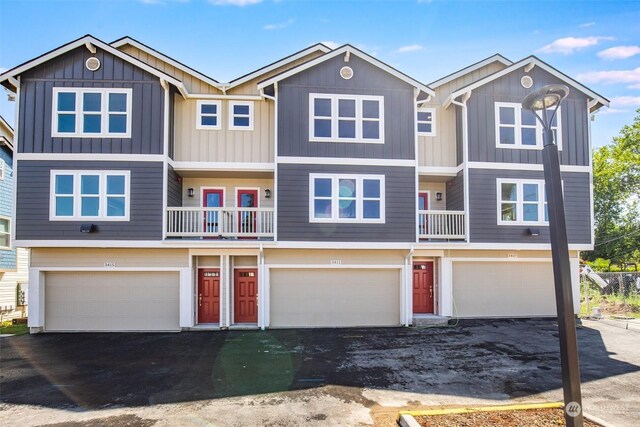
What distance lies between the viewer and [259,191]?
14227 mm

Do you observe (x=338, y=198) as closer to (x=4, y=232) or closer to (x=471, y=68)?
(x=471, y=68)

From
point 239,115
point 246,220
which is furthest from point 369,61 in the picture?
point 246,220

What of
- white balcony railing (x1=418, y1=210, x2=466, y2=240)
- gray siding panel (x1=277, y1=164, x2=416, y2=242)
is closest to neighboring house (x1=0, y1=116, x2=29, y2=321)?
gray siding panel (x1=277, y1=164, x2=416, y2=242)

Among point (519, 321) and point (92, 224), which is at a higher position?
point (92, 224)

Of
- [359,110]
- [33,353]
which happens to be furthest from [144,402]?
[359,110]

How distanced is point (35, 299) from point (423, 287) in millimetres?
13375

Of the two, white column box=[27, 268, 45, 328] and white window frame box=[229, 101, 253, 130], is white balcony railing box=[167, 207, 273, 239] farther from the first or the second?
white column box=[27, 268, 45, 328]

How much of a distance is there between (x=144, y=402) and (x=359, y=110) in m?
10.4

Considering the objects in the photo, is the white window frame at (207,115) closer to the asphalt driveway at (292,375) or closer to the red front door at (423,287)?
the asphalt driveway at (292,375)

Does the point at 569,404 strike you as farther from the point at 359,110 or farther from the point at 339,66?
the point at 339,66

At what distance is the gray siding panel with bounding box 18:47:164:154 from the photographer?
12.1 m

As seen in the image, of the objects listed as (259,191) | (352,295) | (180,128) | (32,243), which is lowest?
(352,295)

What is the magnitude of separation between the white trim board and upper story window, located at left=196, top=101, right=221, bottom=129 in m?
2.93

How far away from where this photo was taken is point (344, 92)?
1295 centimetres
